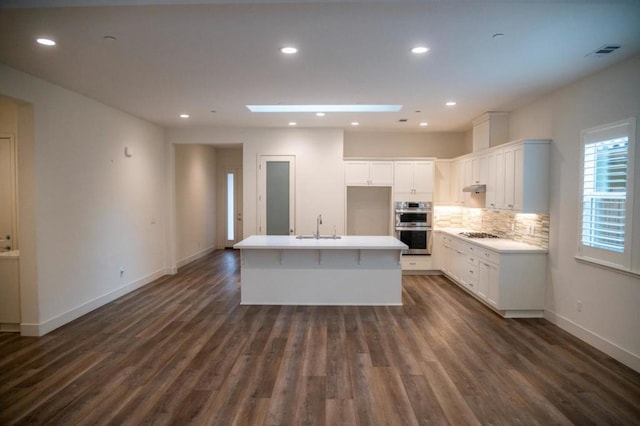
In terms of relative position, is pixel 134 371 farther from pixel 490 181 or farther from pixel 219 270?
pixel 490 181

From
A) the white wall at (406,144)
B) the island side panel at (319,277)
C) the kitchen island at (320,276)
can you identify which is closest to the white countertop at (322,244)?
the kitchen island at (320,276)

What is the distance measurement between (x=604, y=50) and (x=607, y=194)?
4.61ft

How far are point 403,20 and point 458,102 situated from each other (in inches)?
110

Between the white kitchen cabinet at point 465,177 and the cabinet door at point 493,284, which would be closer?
the cabinet door at point 493,284

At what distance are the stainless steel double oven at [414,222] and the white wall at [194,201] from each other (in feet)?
15.3

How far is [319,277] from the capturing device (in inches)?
202

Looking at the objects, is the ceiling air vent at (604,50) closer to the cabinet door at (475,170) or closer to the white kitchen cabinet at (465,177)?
the cabinet door at (475,170)

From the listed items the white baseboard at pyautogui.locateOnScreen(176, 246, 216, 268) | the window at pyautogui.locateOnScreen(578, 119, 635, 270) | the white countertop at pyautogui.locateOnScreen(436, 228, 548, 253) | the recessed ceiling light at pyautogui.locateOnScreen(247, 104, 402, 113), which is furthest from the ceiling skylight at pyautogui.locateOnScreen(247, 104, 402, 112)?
the white baseboard at pyautogui.locateOnScreen(176, 246, 216, 268)

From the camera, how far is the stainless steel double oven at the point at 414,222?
6.87m

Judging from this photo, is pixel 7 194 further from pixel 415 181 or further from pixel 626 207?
pixel 626 207

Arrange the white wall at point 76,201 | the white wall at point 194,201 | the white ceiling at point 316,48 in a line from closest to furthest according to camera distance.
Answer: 1. the white ceiling at point 316,48
2. the white wall at point 76,201
3. the white wall at point 194,201

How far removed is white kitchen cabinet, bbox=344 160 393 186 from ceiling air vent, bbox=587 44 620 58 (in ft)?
12.8

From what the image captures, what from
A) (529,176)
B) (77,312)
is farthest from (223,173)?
(529,176)

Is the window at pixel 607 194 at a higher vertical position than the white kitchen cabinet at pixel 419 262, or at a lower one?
higher
